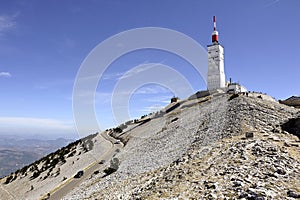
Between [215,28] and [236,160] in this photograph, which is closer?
[236,160]

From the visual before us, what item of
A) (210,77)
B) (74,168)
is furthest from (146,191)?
(210,77)

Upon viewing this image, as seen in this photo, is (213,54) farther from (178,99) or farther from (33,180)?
(33,180)

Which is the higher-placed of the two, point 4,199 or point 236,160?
point 236,160

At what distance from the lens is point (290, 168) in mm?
14391

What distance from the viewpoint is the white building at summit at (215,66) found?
3278 inches

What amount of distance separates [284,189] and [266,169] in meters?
2.47

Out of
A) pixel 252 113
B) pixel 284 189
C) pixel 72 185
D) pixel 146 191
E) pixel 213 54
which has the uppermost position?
pixel 213 54

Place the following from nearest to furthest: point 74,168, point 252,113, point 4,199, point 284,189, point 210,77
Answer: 1. point 284,189
2. point 252,113
3. point 4,199
4. point 74,168
5. point 210,77

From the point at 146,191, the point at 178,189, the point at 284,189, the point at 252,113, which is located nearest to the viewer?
the point at 284,189

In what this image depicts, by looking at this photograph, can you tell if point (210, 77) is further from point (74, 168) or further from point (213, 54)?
point (74, 168)

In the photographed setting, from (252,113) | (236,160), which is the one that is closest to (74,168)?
(252,113)

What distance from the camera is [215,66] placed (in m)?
83.9

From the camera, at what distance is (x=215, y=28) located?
89.6 meters

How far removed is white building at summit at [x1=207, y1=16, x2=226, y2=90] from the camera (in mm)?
83250
